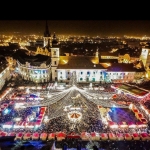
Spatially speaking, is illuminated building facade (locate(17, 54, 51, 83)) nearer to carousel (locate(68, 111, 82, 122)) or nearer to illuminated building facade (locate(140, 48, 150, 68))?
carousel (locate(68, 111, 82, 122))

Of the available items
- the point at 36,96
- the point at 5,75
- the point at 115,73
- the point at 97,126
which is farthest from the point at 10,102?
the point at 115,73

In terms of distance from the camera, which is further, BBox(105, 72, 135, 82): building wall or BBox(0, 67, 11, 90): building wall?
BBox(105, 72, 135, 82): building wall

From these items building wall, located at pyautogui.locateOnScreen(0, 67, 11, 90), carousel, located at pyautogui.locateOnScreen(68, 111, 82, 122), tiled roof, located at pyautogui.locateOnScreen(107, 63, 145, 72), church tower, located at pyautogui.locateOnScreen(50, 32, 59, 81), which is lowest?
carousel, located at pyautogui.locateOnScreen(68, 111, 82, 122)

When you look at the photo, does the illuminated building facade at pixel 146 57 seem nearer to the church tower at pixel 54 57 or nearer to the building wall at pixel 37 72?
the church tower at pixel 54 57

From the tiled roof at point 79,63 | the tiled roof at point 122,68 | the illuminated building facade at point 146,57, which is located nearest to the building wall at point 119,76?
the tiled roof at point 122,68

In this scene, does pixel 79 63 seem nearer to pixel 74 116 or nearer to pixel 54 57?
pixel 54 57

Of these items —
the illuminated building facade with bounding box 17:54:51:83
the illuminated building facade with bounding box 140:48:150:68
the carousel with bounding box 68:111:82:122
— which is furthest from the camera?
the illuminated building facade with bounding box 140:48:150:68

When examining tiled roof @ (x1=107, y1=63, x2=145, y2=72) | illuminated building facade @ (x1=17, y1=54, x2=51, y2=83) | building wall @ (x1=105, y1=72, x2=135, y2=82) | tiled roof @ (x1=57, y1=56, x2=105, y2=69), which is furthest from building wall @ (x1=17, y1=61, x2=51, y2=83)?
tiled roof @ (x1=107, y1=63, x2=145, y2=72)

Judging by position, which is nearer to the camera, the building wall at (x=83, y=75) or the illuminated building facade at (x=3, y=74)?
the illuminated building facade at (x=3, y=74)

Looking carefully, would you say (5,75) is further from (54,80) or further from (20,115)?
(20,115)

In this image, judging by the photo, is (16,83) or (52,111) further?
(16,83)

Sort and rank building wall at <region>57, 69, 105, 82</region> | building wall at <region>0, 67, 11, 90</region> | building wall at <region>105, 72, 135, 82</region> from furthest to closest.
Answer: building wall at <region>105, 72, 135, 82</region> → building wall at <region>57, 69, 105, 82</region> → building wall at <region>0, 67, 11, 90</region>
